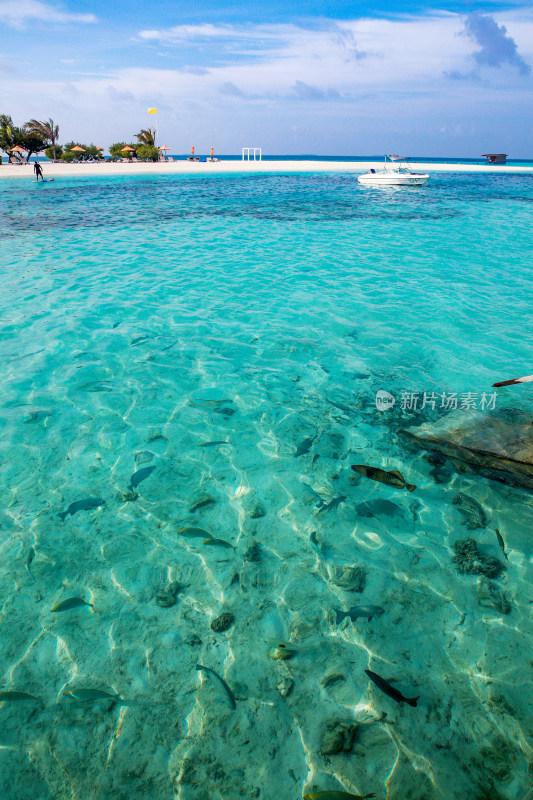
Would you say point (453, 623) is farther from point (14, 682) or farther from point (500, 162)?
point (500, 162)

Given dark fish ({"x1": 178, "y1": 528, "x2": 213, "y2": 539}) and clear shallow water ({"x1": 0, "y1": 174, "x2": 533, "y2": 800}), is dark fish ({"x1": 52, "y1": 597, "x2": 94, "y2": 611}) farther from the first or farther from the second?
dark fish ({"x1": 178, "y1": 528, "x2": 213, "y2": 539})

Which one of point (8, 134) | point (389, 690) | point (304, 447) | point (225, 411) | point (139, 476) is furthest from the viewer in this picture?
point (8, 134)

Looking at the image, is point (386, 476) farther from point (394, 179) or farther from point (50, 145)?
point (50, 145)

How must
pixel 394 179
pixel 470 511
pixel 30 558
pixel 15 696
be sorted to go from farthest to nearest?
pixel 394 179
pixel 470 511
pixel 30 558
pixel 15 696

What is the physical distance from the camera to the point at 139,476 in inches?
188

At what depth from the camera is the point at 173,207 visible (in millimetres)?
25922

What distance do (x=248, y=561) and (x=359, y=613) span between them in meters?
1.05

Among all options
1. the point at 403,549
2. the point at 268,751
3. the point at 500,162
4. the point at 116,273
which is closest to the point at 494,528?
the point at 403,549

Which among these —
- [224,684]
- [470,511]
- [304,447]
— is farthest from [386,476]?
[224,684]

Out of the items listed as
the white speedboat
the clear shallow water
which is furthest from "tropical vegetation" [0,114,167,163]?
the clear shallow water

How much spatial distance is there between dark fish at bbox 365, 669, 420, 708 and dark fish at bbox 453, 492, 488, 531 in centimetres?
186

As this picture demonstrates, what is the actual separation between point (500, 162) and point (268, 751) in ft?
330

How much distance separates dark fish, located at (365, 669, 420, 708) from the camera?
2.81m

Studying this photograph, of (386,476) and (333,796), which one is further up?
(386,476)
